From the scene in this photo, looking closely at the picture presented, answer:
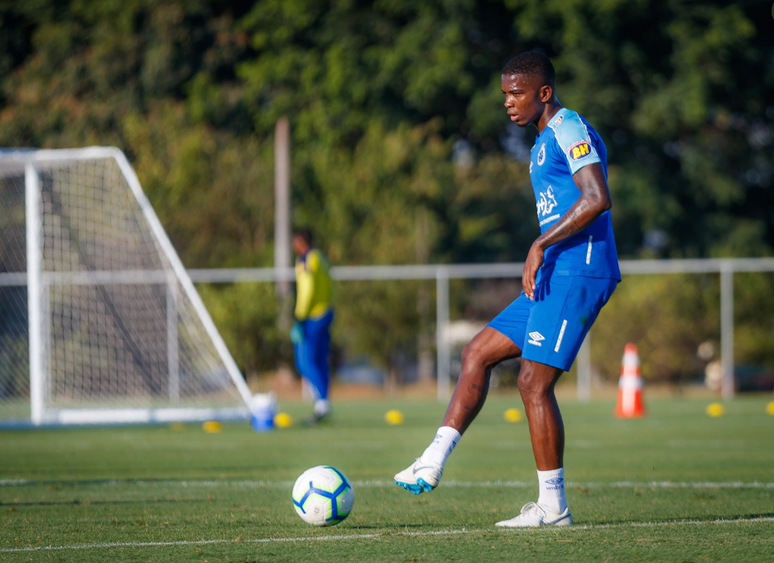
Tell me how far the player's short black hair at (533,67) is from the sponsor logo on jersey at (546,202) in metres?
0.52

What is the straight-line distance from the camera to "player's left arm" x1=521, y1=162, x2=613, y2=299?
5.04 meters

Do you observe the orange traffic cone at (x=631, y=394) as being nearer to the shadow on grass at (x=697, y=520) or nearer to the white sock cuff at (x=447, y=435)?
the shadow on grass at (x=697, y=520)

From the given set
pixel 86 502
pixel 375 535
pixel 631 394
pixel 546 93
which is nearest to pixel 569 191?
pixel 546 93

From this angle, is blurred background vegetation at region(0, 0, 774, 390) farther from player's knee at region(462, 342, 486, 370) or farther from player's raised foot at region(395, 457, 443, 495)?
player's raised foot at region(395, 457, 443, 495)

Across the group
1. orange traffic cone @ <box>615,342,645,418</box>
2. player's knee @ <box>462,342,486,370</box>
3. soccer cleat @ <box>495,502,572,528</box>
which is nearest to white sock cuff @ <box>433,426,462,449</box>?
player's knee @ <box>462,342,486,370</box>

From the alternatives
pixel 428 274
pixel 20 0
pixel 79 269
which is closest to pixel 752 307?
pixel 428 274

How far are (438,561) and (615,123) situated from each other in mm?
25902

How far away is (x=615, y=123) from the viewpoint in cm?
2902

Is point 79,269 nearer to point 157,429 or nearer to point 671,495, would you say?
point 157,429

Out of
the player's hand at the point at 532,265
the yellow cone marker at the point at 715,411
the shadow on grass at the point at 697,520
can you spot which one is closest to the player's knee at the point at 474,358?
the player's hand at the point at 532,265

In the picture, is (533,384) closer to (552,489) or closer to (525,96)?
(552,489)

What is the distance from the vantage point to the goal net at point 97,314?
42.9ft

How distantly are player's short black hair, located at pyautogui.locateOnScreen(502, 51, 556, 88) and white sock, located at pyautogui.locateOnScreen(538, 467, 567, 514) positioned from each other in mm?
1840

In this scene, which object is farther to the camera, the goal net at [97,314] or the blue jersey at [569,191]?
the goal net at [97,314]
